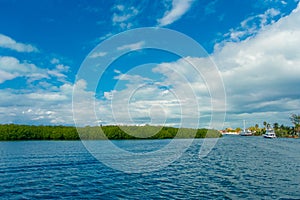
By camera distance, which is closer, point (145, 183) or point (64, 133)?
point (145, 183)

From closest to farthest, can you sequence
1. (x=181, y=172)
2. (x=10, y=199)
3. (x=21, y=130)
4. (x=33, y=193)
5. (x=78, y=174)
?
(x=10, y=199)
(x=33, y=193)
(x=78, y=174)
(x=181, y=172)
(x=21, y=130)

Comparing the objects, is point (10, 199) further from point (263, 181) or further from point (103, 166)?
point (263, 181)

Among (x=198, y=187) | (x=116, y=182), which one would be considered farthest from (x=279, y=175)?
(x=116, y=182)

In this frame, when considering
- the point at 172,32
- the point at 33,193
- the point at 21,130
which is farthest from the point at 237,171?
the point at 21,130

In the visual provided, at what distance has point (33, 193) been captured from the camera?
24.5 metres

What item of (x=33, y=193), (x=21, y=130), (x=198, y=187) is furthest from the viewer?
(x=21, y=130)

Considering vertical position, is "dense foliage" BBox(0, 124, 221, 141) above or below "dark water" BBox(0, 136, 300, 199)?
above

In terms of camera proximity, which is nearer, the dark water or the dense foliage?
the dark water

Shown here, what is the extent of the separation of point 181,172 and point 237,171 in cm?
859

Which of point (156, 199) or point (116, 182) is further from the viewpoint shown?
point (116, 182)

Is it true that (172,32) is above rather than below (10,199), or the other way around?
above

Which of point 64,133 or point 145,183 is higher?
point 64,133

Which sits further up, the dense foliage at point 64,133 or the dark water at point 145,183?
the dense foliage at point 64,133

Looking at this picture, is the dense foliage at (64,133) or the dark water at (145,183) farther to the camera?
the dense foliage at (64,133)
